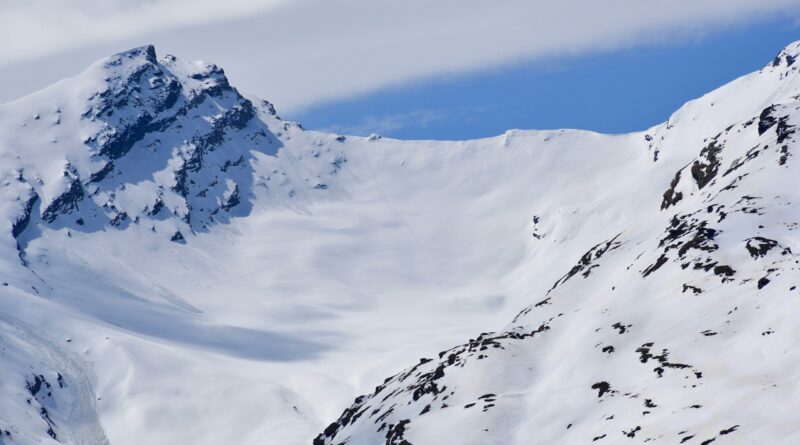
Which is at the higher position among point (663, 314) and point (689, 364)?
point (663, 314)

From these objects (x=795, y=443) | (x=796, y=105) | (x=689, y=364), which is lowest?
(x=795, y=443)

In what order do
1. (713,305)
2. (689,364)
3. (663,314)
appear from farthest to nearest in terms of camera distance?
(663,314) < (713,305) < (689,364)

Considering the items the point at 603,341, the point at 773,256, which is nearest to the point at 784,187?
the point at 773,256

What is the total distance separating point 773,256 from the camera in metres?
91.6

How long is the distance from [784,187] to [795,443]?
2255 inches

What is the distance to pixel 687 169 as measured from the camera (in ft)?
503

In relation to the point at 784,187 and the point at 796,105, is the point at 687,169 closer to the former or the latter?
the point at 796,105

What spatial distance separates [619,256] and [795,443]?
70856 millimetres

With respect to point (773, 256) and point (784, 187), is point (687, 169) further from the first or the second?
point (773, 256)

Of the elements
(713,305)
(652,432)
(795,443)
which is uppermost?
(713,305)

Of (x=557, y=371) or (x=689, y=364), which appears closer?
(x=689, y=364)

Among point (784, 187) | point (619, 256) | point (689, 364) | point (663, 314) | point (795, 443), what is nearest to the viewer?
point (795, 443)

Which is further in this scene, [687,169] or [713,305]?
[687,169]

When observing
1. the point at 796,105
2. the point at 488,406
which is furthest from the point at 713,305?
the point at 796,105
